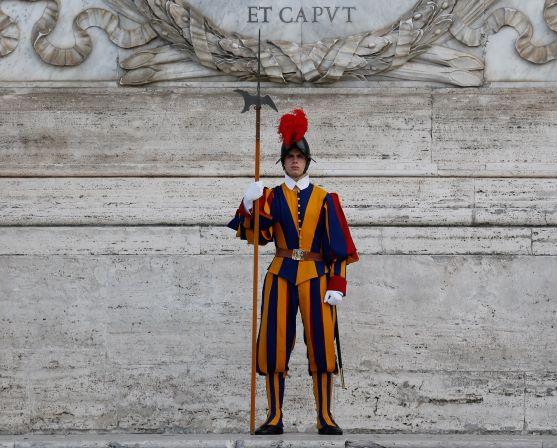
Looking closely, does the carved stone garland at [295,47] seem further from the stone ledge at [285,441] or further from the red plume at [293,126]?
the stone ledge at [285,441]

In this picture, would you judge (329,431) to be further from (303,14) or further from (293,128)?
(303,14)

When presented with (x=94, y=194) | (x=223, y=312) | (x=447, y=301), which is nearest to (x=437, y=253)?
(x=447, y=301)

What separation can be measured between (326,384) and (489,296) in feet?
6.71

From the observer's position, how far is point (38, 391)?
12234 mm

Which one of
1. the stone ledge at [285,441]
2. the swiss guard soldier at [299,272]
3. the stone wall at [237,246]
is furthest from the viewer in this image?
the stone wall at [237,246]

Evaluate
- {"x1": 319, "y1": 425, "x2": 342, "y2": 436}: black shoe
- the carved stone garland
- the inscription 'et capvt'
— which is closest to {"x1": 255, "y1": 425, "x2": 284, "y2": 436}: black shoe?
{"x1": 319, "y1": 425, "x2": 342, "y2": 436}: black shoe

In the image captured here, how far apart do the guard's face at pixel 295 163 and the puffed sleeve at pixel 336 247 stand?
23 cm

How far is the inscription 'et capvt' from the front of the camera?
1243cm

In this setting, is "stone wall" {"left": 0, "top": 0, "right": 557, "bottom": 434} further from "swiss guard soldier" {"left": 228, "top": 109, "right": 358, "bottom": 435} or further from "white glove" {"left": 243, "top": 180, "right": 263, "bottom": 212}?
"white glove" {"left": 243, "top": 180, "right": 263, "bottom": 212}

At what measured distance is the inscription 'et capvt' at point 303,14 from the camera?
12.4 m

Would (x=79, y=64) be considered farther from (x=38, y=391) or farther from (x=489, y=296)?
(x=489, y=296)

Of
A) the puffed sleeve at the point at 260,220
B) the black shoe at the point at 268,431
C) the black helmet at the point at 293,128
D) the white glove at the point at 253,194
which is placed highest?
the black helmet at the point at 293,128

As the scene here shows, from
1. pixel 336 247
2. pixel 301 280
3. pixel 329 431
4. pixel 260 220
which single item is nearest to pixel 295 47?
pixel 260 220

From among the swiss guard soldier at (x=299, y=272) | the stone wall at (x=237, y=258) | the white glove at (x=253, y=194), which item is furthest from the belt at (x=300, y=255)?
the stone wall at (x=237, y=258)
